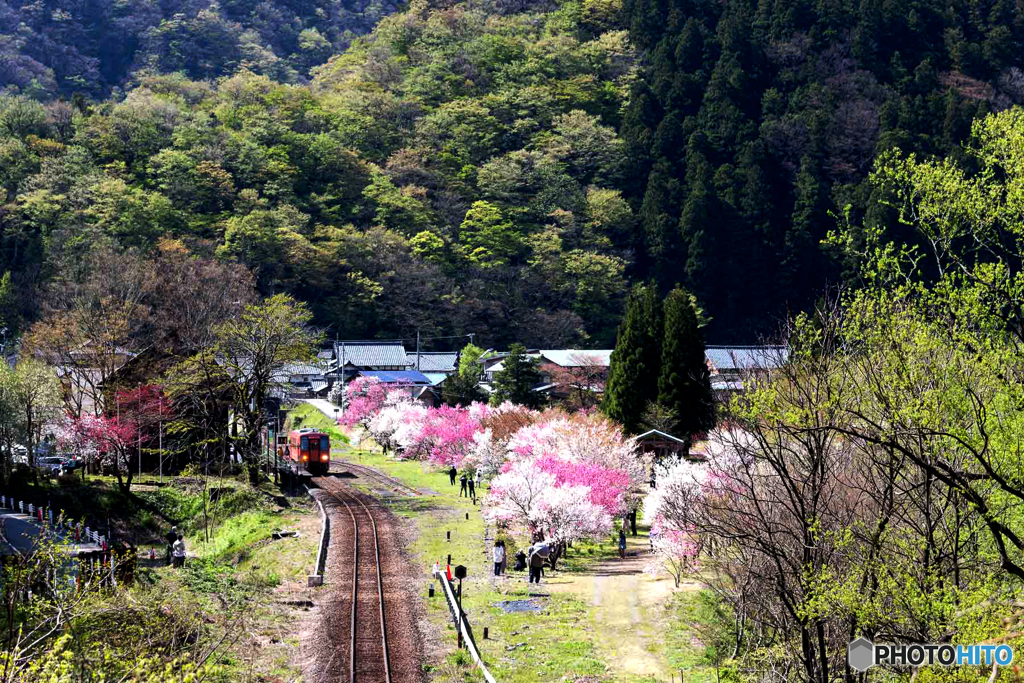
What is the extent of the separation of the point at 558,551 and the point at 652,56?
97011mm

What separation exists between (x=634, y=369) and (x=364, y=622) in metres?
30.0

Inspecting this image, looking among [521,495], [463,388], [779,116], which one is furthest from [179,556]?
[779,116]

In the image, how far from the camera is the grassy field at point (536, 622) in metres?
20.0

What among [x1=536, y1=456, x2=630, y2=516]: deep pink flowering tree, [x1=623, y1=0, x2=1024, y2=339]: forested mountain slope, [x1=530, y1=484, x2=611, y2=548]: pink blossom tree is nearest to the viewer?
[x1=530, y1=484, x2=611, y2=548]: pink blossom tree

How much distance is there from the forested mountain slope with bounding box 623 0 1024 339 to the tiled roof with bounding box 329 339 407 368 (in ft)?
97.8

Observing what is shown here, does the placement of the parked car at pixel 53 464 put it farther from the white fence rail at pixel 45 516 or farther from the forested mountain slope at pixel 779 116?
the forested mountain slope at pixel 779 116

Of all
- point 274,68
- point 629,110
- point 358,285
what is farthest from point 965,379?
point 274,68

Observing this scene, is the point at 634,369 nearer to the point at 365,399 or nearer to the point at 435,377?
the point at 365,399

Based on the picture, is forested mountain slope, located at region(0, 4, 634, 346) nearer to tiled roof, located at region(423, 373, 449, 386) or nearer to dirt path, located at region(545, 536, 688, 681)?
tiled roof, located at region(423, 373, 449, 386)

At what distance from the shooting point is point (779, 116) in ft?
361

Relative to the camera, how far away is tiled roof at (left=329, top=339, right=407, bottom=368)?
263 feet

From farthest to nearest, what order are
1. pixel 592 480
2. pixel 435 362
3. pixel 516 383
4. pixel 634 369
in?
1. pixel 435 362
2. pixel 516 383
3. pixel 634 369
4. pixel 592 480

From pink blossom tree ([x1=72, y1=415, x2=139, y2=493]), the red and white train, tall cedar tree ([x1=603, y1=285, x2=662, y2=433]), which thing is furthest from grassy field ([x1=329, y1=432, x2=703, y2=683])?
tall cedar tree ([x1=603, y1=285, x2=662, y2=433])

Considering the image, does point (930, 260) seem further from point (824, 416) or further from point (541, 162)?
point (824, 416)
